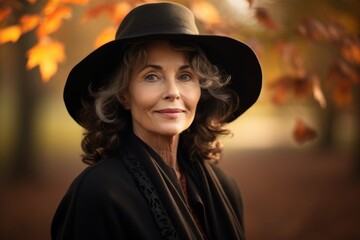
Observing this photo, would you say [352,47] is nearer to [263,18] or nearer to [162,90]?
[263,18]

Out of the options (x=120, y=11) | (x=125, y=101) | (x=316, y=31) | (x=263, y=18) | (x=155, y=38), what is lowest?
(x=125, y=101)

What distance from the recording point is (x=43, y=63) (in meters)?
3.24

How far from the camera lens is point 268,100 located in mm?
9391

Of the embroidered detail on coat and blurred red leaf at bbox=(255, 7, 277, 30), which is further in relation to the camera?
blurred red leaf at bbox=(255, 7, 277, 30)

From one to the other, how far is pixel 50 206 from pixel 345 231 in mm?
5149

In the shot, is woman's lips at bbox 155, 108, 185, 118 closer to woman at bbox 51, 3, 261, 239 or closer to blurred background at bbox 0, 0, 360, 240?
woman at bbox 51, 3, 261, 239

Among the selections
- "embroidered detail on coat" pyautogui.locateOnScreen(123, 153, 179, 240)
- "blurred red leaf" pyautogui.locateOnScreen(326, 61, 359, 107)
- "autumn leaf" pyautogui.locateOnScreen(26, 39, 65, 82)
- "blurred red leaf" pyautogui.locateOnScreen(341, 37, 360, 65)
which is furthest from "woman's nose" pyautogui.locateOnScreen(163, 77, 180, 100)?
"blurred red leaf" pyautogui.locateOnScreen(341, 37, 360, 65)

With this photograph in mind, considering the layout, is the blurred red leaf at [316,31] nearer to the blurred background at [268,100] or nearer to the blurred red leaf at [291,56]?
the blurred background at [268,100]

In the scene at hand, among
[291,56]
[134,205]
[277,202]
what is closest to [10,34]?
[134,205]

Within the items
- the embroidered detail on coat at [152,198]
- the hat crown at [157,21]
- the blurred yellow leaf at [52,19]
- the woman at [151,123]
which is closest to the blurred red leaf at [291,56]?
the woman at [151,123]

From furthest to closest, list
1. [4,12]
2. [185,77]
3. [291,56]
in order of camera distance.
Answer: [291,56] → [4,12] → [185,77]

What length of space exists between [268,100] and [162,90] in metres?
7.46

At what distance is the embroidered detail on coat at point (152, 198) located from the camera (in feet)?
6.70

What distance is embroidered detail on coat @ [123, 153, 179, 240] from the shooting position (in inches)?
80.4
